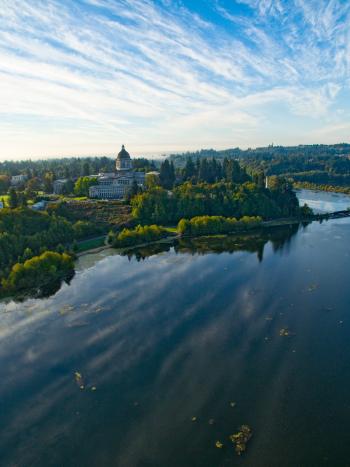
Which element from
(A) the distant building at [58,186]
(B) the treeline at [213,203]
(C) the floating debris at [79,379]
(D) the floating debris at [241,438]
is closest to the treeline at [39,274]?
(C) the floating debris at [79,379]

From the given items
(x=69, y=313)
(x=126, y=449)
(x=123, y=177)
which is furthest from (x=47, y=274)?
(x=123, y=177)

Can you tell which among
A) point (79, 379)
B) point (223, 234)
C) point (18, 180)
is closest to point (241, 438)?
point (79, 379)

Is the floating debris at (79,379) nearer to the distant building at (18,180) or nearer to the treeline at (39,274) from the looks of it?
the treeline at (39,274)

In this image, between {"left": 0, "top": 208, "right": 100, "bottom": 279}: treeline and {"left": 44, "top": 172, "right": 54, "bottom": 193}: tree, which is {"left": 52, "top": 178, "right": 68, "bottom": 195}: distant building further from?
{"left": 0, "top": 208, "right": 100, "bottom": 279}: treeline

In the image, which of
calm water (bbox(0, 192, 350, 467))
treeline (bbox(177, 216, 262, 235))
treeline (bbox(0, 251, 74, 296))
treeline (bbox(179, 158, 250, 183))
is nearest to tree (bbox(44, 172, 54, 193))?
treeline (bbox(179, 158, 250, 183))

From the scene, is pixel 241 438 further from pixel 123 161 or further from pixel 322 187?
pixel 322 187

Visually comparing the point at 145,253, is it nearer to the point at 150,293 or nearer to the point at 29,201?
the point at 150,293
